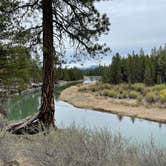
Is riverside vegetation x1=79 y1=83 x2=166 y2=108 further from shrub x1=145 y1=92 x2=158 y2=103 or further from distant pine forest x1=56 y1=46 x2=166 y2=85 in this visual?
distant pine forest x1=56 y1=46 x2=166 y2=85

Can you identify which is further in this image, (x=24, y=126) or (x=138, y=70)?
(x=138, y=70)

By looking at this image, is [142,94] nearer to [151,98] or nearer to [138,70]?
[151,98]

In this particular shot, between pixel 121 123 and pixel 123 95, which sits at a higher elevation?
pixel 123 95

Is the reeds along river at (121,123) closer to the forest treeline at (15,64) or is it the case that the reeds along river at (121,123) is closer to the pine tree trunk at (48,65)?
the pine tree trunk at (48,65)

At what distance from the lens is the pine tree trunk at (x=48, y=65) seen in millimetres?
9227

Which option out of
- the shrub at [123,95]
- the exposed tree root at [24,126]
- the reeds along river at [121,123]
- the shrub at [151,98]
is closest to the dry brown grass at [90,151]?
the reeds along river at [121,123]

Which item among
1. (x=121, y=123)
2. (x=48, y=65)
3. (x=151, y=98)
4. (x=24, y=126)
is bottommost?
(x=121, y=123)

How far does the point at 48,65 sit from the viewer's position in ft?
30.3

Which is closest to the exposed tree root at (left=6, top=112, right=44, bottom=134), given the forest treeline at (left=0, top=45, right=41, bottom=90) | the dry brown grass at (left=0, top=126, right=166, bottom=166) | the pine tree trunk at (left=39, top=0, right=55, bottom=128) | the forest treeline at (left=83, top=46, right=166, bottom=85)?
the pine tree trunk at (left=39, top=0, right=55, bottom=128)

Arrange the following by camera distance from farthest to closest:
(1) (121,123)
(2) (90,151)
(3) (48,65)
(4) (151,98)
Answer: (4) (151,98)
(1) (121,123)
(3) (48,65)
(2) (90,151)

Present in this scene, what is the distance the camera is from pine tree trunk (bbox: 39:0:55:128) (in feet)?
30.3

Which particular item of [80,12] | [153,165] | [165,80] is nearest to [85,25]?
[80,12]

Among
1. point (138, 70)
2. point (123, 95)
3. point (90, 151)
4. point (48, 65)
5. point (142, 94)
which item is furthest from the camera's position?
point (138, 70)

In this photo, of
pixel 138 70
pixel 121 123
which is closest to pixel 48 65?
pixel 121 123
